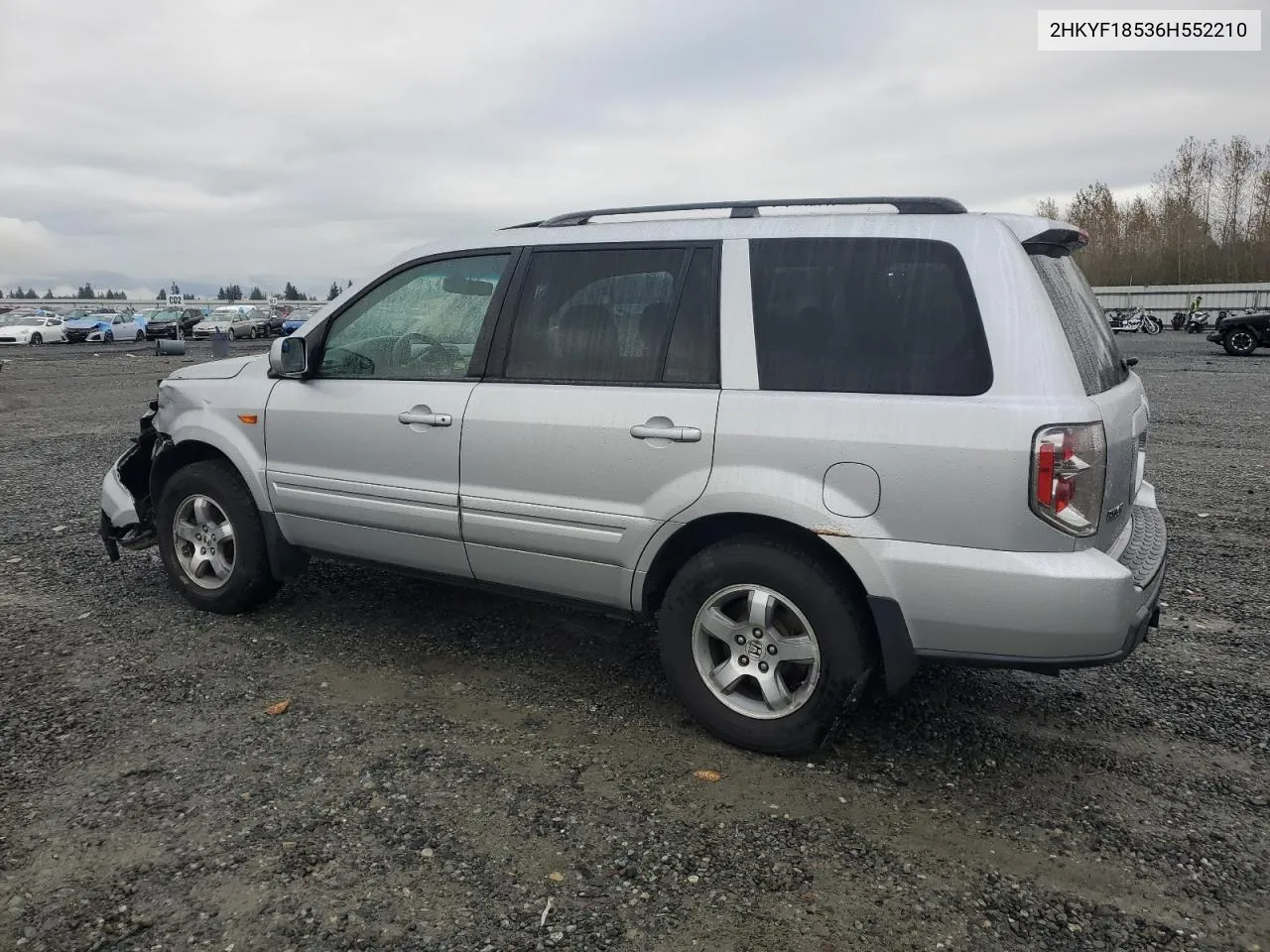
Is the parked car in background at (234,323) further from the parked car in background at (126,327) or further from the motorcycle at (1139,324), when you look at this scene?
the motorcycle at (1139,324)

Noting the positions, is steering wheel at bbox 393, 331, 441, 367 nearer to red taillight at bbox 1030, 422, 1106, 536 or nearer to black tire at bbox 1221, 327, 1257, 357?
red taillight at bbox 1030, 422, 1106, 536

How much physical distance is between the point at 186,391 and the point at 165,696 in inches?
66.5

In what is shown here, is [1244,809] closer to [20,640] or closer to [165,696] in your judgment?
[165,696]

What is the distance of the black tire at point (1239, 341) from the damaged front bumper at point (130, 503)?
2682 cm

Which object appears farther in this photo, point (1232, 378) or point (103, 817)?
A: point (1232, 378)

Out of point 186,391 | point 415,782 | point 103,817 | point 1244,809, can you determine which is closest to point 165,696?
point 103,817

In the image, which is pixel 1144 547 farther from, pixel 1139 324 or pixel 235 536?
pixel 1139 324

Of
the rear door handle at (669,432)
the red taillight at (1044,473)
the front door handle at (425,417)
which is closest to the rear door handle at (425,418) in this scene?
the front door handle at (425,417)

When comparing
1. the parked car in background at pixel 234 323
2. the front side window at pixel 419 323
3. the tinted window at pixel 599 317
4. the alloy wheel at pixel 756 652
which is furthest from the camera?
the parked car in background at pixel 234 323

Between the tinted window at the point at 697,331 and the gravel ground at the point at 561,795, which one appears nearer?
the gravel ground at the point at 561,795

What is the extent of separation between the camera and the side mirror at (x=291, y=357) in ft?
14.3

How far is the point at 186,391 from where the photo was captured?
4848 millimetres

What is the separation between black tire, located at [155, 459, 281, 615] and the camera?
4.66 meters

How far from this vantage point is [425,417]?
13.0ft
